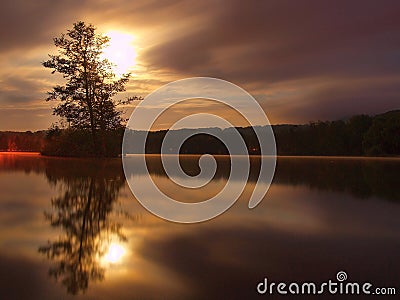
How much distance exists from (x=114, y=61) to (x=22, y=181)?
1148cm

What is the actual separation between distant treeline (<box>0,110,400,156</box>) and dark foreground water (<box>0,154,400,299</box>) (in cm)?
1531

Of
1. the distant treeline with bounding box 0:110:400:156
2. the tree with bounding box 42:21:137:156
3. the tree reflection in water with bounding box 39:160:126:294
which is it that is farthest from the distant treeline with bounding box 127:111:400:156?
the tree reflection in water with bounding box 39:160:126:294

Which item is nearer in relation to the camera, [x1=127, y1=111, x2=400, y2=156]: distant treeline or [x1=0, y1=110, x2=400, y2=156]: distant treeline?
[x1=0, y1=110, x2=400, y2=156]: distant treeline

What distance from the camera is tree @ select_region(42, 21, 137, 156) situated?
2102 cm

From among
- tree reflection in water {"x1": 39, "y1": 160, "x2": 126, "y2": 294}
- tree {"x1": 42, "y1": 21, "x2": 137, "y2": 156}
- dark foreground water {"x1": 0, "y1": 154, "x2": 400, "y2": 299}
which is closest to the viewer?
dark foreground water {"x1": 0, "y1": 154, "x2": 400, "y2": 299}

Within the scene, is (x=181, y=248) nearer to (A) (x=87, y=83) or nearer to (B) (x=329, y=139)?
(A) (x=87, y=83)

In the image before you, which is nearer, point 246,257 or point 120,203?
point 246,257

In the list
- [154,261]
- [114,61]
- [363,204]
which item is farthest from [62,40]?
[154,261]

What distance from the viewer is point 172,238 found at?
4855mm

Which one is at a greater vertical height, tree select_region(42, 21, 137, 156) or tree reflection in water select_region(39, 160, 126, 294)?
tree select_region(42, 21, 137, 156)

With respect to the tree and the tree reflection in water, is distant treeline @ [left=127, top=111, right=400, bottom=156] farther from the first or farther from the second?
the tree reflection in water

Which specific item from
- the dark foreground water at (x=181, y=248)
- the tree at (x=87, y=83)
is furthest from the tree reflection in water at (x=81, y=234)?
the tree at (x=87, y=83)

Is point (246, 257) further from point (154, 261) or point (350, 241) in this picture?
point (350, 241)

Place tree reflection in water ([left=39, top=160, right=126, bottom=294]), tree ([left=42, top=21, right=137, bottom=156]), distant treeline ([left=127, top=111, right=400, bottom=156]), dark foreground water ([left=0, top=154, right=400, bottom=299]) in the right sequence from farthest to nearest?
distant treeline ([left=127, top=111, right=400, bottom=156]), tree ([left=42, top=21, right=137, bottom=156]), tree reflection in water ([left=39, top=160, right=126, bottom=294]), dark foreground water ([left=0, top=154, right=400, bottom=299])
